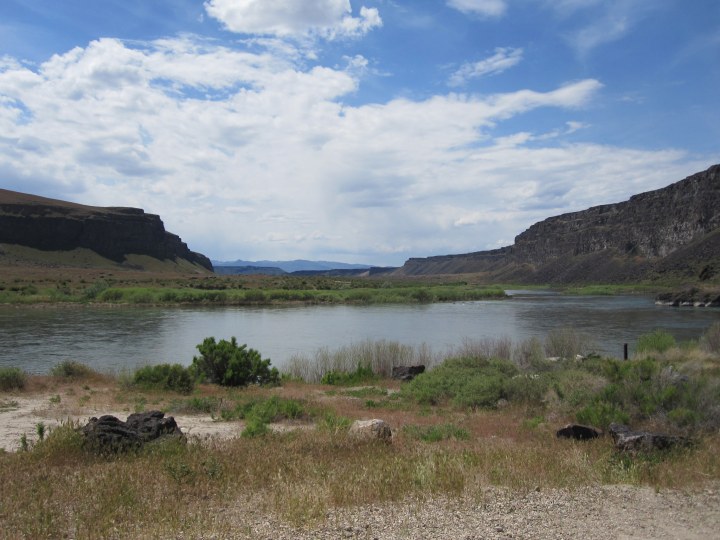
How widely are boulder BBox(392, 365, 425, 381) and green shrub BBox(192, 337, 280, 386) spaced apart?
5235 mm

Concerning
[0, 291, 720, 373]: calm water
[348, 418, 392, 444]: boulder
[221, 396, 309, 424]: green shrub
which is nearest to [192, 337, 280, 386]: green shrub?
[0, 291, 720, 373]: calm water

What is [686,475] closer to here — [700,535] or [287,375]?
[700,535]

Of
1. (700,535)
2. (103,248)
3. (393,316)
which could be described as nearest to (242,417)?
(700,535)

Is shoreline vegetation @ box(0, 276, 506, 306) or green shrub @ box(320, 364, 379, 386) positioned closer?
green shrub @ box(320, 364, 379, 386)

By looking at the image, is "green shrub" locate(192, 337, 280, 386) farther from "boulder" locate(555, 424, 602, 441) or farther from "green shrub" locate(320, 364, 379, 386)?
"boulder" locate(555, 424, 602, 441)

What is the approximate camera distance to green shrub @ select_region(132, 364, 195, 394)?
19.2 metres

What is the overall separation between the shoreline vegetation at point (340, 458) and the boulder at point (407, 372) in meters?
5.74

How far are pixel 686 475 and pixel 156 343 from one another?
116ft

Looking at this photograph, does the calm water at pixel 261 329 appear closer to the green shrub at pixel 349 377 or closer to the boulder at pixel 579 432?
the green shrub at pixel 349 377

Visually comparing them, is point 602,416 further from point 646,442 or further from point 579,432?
point 646,442

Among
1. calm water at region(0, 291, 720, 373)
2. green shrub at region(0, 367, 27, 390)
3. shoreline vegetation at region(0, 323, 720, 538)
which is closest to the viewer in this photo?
shoreline vegetation at region(0, 323, 720, 538)

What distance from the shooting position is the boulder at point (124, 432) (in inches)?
342

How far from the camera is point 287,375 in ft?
81.6

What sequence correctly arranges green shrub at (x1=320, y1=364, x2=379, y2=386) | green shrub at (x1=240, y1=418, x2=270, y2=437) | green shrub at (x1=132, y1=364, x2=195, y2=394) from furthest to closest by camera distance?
green shrub at (x1=320, y1=364, x2=379, y2=386), green shrub at (x1=132, y1=364, x2=195, y2=394), green shrub at (x1=240, y1=418, x2=270, y2=437)
